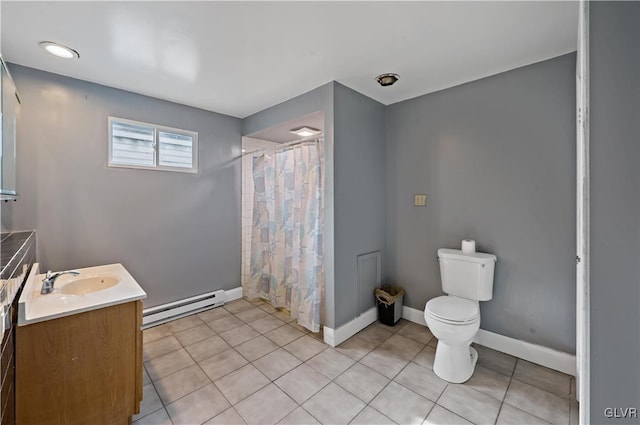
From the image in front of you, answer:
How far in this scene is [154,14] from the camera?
1.48 meters

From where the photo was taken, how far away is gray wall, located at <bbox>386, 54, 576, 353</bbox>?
6.38ft

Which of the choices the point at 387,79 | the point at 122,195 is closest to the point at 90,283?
the point at 122,195

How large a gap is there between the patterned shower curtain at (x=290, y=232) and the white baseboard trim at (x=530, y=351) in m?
1.44

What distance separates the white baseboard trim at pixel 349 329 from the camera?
233 cm

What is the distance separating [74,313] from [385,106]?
293 cm

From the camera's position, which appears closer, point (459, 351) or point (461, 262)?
point (459, 351)

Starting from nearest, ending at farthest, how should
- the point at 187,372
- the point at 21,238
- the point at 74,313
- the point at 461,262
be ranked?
the point at 74,313 → the point at 21,238 → the point at 187,372 → the point at 461,262

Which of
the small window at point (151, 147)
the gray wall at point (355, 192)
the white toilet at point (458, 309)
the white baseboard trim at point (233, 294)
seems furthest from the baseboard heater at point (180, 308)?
the white toilet at point (458, 309)

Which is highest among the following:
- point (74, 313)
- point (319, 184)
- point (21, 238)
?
point (319, 184)

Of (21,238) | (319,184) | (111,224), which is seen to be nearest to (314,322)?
(319,184)

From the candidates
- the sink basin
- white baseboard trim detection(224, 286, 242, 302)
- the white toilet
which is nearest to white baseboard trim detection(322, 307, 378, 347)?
the white toilet

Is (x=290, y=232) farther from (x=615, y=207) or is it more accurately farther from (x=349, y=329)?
(x=615, y=207)

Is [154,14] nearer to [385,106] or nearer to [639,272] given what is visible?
[385,106]

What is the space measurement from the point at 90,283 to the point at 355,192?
215 centimetres
